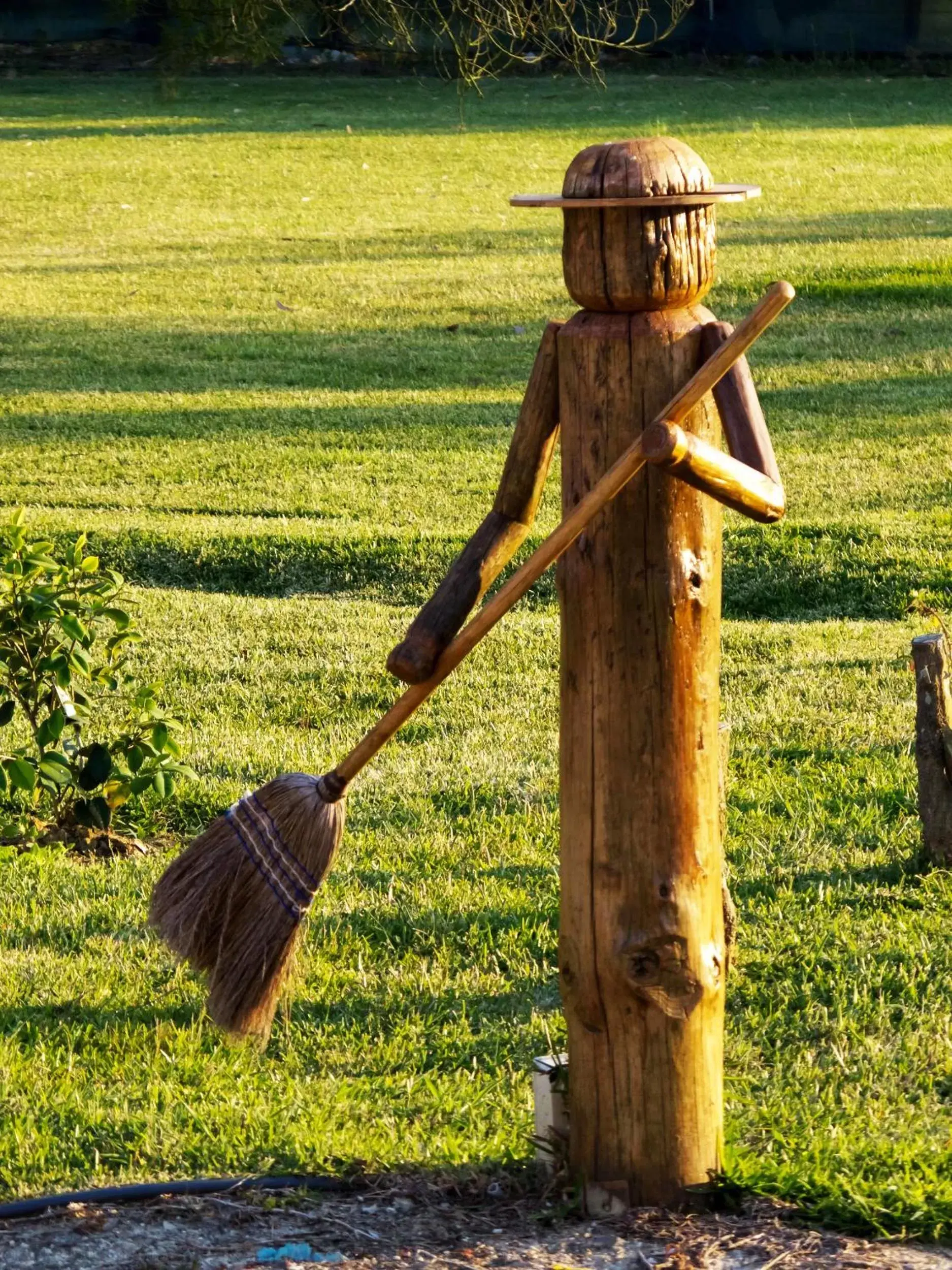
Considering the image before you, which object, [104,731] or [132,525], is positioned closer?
[104,731]

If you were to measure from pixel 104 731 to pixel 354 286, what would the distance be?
8.28 meters

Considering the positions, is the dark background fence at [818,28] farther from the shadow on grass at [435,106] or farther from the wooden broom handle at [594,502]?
the wooden broom handle at [594,502]

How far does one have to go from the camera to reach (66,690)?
4312 millimetres

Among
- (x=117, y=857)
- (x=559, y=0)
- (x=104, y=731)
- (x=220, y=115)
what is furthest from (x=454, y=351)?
(x=220, y=115)

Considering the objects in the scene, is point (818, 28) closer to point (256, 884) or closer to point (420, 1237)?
point (256, 884)

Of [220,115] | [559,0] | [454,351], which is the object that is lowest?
[454,351]

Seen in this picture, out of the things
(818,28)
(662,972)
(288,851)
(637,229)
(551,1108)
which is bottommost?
(551,1108)

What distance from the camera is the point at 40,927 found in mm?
3891

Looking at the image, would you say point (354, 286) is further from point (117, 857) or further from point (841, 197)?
point (117, 857)

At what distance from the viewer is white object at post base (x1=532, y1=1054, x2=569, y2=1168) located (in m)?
2.73

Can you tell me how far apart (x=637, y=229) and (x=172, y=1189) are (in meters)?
1.69

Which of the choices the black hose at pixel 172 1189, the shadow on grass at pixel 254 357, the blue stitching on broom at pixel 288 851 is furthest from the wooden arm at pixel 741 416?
the shadow on grass at pixel 254 357

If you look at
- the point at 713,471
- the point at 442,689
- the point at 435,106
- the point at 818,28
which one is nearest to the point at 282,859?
the point at 713,471

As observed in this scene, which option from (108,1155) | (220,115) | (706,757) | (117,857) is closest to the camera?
(706,757)
